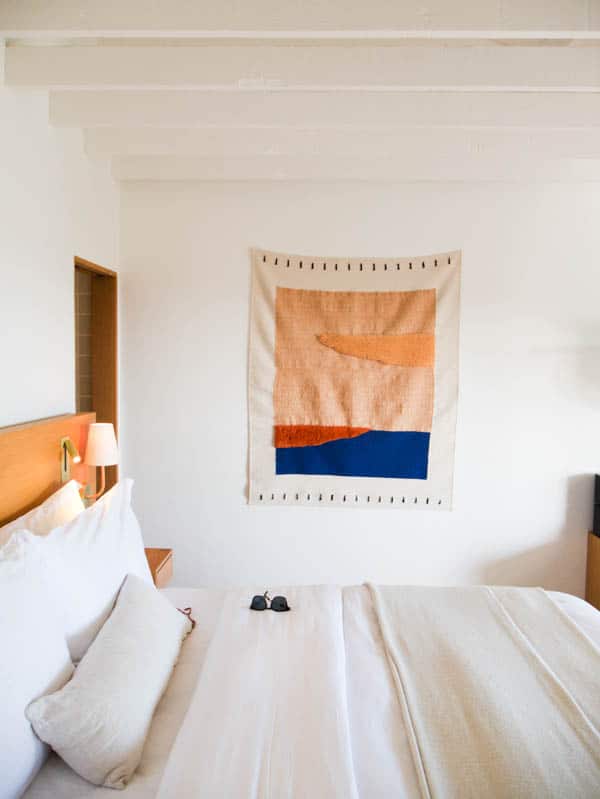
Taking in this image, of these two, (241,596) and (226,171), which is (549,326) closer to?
(226,171)

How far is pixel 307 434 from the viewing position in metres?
3.25

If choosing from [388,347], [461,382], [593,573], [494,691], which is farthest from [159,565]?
[593,573]

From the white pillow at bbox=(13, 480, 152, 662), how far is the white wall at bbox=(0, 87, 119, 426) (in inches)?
20.3

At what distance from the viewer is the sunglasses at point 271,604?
2.00 m

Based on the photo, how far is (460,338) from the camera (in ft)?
10.5

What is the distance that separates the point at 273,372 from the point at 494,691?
208cm

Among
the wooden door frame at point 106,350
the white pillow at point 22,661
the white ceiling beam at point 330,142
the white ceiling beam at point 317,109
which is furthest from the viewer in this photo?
the wooden door frame at point 106,350

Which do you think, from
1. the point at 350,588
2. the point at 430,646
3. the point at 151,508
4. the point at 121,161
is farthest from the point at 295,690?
the point at 121,161

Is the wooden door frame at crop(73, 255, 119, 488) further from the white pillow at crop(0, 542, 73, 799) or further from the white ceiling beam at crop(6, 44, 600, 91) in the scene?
the white pillow at crop(0, 542, 73, 799)

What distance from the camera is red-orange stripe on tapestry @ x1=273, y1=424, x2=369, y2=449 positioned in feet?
10.6

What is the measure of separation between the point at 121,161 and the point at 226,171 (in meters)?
0.57

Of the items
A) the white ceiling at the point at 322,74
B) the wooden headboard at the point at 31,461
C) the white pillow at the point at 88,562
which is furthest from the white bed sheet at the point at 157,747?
the white ceiling at the point at 322,74

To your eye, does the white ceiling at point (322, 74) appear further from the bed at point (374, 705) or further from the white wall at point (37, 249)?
the bed at point (374, 705)

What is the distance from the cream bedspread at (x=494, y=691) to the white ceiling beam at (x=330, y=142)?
6.40 feet
